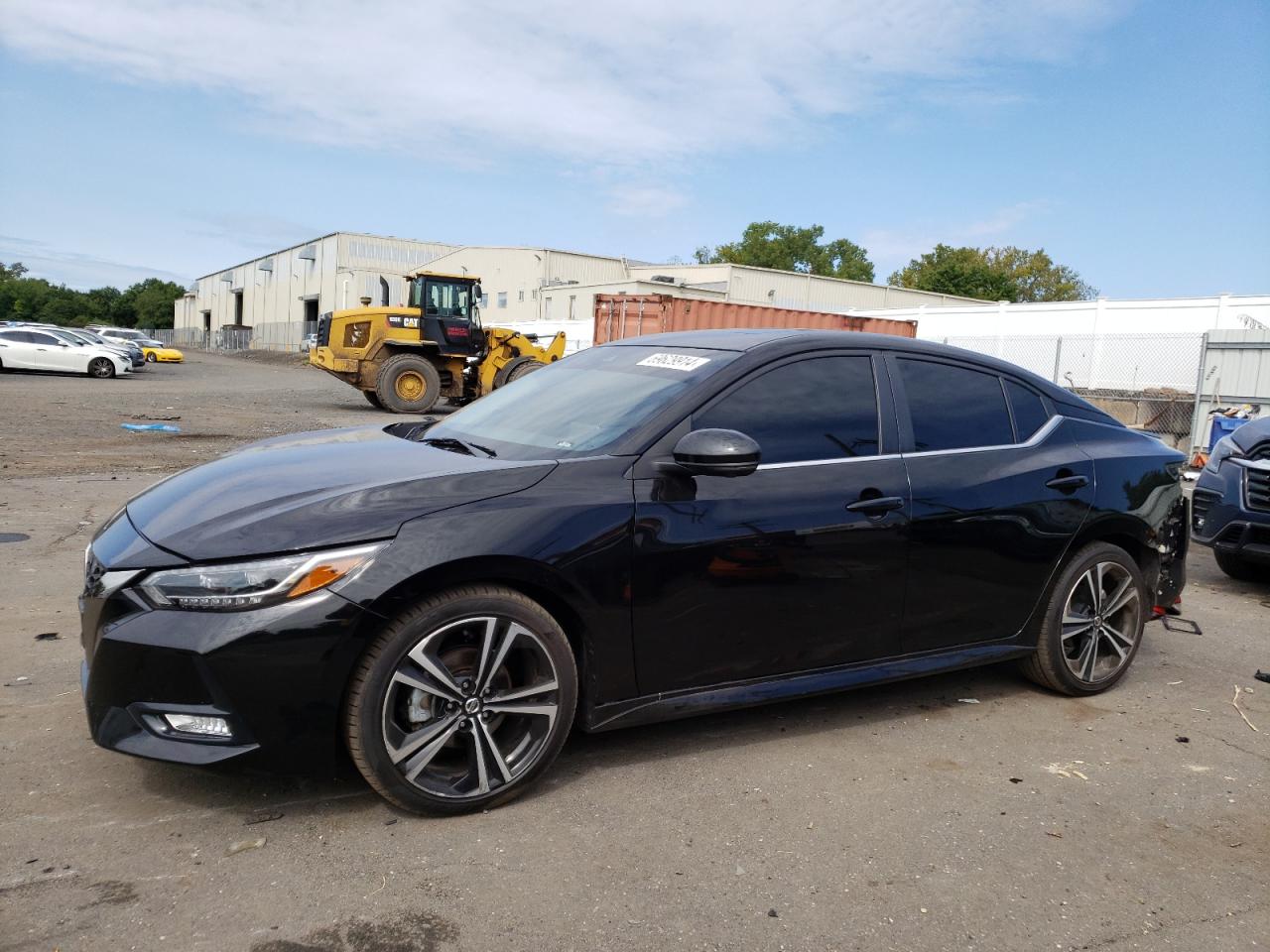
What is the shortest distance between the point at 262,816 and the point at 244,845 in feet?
0.59

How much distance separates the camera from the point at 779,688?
366 cm

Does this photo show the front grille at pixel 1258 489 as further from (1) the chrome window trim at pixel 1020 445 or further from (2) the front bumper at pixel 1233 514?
(1) the chrome window trim at pixel 1020 445

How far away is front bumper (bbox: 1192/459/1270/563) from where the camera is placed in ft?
21.4

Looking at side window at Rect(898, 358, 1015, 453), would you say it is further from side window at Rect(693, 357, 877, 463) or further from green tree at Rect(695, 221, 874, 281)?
green tree at Rect(695, 221, 874, 281)

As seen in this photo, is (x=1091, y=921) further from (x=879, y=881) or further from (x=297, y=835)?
(x=297, y=835)

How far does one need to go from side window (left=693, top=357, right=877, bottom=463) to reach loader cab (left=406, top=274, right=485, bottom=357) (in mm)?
18523

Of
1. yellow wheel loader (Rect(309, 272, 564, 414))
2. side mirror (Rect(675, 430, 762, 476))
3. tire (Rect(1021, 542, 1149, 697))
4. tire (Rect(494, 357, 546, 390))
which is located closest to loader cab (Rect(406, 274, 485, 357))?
yellow wheel loader (Rect(309, 272, 564, 414))

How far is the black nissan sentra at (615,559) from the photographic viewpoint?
2850mm

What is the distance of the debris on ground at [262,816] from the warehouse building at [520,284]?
32445 mm

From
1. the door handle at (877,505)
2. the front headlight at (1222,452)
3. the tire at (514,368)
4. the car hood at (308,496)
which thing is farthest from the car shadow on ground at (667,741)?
the tire at (514,368)

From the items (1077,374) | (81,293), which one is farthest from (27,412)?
(81,293)

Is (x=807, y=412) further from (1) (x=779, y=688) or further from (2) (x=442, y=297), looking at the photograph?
(2) (x=442, y=297)

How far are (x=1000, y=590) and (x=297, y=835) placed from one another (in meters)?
2.89

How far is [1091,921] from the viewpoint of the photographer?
9.05ft
